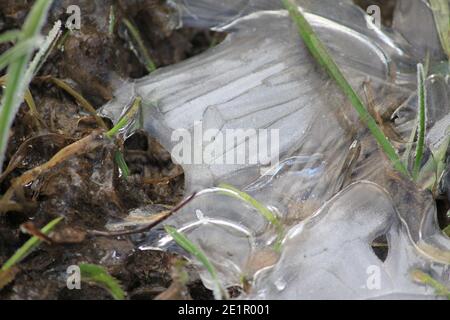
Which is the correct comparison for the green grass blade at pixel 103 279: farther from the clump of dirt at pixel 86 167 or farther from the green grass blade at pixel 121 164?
the green grass blade at pixel 121 164

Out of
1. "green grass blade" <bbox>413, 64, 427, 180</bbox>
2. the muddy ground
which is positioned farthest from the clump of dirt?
"green grass blade" <bbox>413, 64, 427, 180</bbox>

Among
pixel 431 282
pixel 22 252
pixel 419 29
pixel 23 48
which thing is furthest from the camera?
pixel 419 29

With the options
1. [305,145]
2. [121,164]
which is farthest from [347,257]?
[121,164]

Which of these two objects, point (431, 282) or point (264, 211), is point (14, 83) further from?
point (431, 282)

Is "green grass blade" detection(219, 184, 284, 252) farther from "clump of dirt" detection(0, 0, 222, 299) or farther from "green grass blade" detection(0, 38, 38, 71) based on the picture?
"green grass blade" detection(0, 38, 38, 71)
